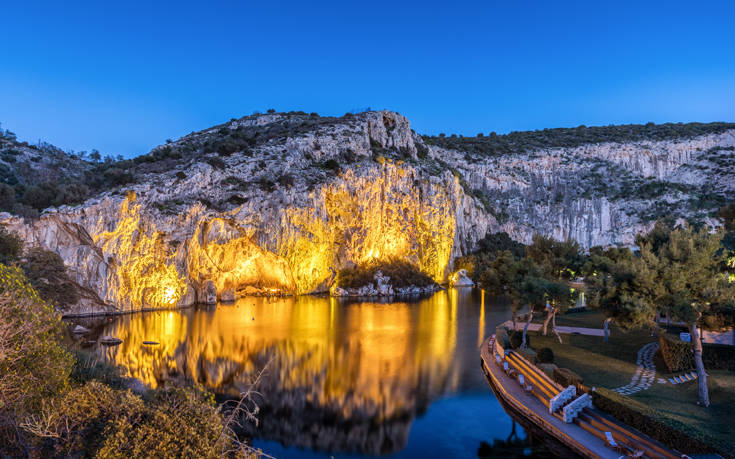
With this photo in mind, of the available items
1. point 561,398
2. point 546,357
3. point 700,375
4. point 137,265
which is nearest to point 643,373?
point 546,357

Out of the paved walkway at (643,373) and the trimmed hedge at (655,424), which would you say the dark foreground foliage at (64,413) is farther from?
the paved walkway at (643,373)

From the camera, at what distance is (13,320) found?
9281mm

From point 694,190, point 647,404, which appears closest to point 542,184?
point 694,190

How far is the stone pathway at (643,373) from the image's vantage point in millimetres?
14840

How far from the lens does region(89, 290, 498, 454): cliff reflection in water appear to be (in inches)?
606

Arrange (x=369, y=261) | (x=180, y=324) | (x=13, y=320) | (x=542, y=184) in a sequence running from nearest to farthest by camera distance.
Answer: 1. (x=13, y=320)
2. (x=180, y=324)
3. (x=369, y=261)
4. (x=542, y=184)

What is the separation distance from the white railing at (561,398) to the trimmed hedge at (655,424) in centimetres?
57

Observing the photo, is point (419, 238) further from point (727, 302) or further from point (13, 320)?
point (13, 320)

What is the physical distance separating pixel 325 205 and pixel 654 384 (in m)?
47.2

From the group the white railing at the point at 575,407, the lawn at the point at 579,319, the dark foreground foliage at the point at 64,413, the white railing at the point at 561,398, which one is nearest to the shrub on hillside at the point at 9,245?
the dark foreground foliage at the point at 64,413

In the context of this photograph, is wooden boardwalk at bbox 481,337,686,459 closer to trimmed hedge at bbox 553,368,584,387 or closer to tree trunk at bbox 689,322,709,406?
trimmed hedge at bbox 553,368,584,387

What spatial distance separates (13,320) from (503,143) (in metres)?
108

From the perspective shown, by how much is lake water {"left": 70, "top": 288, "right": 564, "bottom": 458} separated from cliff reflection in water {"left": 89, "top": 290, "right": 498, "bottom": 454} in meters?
0.07

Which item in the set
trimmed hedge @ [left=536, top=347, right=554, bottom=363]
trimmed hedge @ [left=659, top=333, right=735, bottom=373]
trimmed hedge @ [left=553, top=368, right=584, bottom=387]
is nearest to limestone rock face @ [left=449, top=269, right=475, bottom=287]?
trimmed hedge @ [left=536, top=347, right=554, bottom=363]
